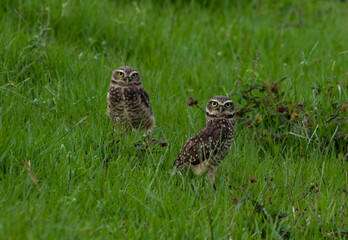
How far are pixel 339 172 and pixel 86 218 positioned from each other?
2.61 meters

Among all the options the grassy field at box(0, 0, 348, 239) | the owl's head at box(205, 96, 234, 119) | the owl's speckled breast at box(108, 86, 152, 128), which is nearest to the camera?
the grassy field at box(0, 0, 348, 239)

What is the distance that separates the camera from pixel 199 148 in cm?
491

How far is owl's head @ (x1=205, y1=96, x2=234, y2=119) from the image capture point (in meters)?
5.21

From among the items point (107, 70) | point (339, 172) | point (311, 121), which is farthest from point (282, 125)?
point (107, 70)

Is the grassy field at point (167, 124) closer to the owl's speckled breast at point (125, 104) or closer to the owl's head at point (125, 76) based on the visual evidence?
the owl's speckled breast at point (125, 104)

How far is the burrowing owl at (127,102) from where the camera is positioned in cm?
597

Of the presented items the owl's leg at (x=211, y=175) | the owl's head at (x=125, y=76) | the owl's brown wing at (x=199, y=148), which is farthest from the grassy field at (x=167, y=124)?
the owl's head at (x=125, y=76)

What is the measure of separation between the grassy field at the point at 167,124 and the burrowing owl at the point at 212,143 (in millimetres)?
152

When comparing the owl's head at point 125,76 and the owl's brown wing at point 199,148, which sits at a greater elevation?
the owl's head at point 125,76

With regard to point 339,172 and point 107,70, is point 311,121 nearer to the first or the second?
point 339,172

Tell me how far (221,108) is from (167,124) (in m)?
0.94

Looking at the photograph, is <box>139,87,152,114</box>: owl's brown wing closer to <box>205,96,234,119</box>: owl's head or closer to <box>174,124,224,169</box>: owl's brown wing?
<box>205,96,234,119</box>: owl's head

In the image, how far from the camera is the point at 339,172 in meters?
5.27

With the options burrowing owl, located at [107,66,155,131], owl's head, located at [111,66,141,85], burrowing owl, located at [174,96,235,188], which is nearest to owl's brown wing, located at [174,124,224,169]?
burrowing owl, located at [174,96,235,188]
